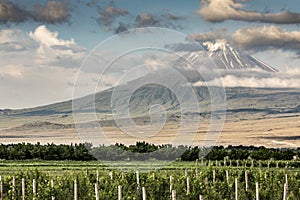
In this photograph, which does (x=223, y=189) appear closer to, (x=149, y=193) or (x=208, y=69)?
(x=149, y=193)

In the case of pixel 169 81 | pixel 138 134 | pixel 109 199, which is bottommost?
pixel 109 199

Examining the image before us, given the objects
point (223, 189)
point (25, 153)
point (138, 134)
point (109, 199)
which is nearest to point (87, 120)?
point (138, 134)

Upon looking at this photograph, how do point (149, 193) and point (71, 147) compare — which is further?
point (71, 147)

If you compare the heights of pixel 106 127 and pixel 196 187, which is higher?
pixel 106 127

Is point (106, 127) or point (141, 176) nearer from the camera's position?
point (141, 176)

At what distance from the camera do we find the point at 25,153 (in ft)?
253

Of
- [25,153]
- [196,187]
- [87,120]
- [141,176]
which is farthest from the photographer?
[25,153]

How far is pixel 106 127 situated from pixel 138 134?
128 inches

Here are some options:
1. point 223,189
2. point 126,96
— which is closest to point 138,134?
point 126,96

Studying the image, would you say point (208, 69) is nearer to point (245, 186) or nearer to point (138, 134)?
point (138, 134)

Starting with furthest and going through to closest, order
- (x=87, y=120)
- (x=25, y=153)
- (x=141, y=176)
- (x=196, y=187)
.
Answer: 1. (x=25, y=153)
2. (x=87, y=120)
3. (x=141, y=176)
4. (x=196, y=187)

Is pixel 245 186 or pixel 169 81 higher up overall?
pixel 169 81

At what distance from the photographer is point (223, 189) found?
2742cm

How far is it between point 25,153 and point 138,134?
3612 cm
